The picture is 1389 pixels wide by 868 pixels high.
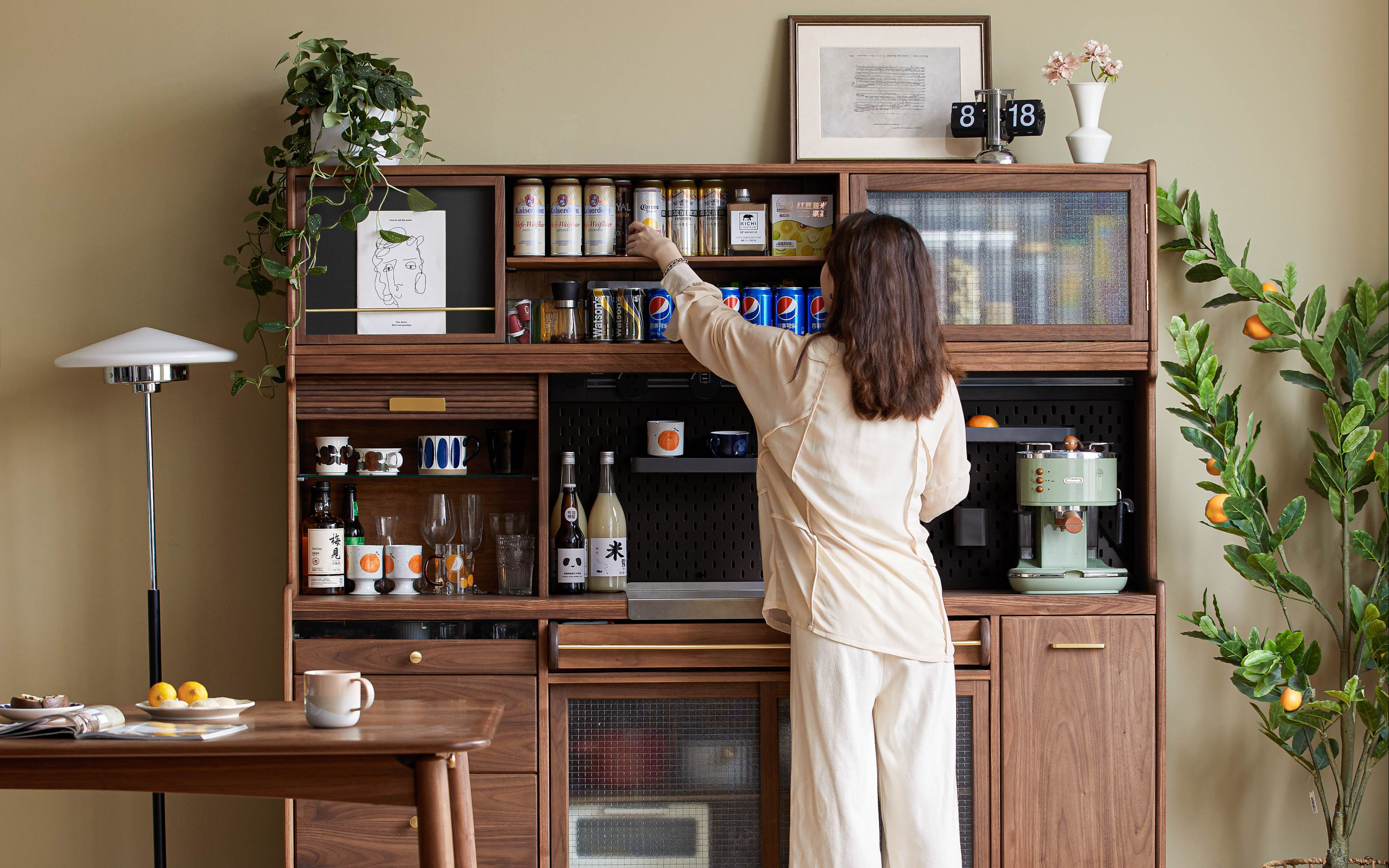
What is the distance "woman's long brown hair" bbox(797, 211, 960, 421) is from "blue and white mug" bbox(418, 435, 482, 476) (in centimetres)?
103

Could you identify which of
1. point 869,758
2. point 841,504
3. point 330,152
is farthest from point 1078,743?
point 330,152

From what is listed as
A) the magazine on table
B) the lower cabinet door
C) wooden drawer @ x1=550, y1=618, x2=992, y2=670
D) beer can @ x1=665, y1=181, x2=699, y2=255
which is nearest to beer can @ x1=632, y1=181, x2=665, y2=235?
beer can @ x1=665, y1=181, x2=699, y2=255

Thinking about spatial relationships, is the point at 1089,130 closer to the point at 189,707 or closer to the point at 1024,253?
the point at 1024,253

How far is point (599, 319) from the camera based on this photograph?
8.79ft

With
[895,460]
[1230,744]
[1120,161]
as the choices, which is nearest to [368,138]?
[895,460]

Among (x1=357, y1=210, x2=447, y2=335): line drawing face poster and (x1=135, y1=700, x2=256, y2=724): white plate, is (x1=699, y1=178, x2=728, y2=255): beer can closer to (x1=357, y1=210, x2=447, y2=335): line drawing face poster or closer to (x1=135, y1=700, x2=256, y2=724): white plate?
(x1=357, y1=210, x2=447, y2=335): line drawing face poster

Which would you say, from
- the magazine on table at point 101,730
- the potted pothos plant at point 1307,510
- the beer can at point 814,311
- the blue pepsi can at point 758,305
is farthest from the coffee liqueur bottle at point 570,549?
the potted pothos plant at point 1307,510

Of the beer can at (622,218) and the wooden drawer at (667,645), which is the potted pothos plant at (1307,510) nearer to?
A: the wooden drawer at (667,645)

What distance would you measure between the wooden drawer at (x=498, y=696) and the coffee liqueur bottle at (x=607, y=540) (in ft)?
1.06

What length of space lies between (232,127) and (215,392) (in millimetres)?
766

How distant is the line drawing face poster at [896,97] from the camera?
295cm

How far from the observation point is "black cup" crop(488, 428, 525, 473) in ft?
8.96

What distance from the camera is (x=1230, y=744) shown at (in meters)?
3.03

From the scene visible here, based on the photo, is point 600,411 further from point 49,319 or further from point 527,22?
point 49,319
